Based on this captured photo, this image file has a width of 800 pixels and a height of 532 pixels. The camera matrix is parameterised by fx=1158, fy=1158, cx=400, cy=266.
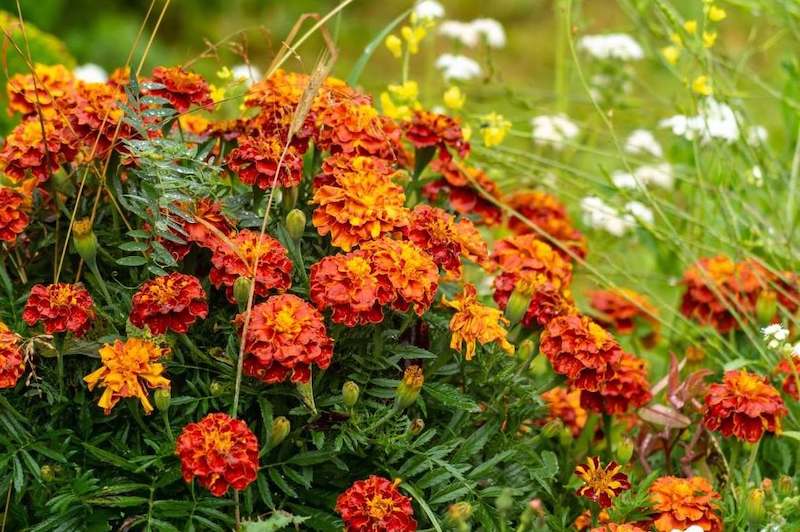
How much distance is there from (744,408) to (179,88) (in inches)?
37.9

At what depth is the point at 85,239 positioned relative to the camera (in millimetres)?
1568

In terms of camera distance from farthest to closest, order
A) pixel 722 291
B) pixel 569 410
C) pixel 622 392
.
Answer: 1. pixel 722 291
2. pixel 569 410
3. pixel 622 392

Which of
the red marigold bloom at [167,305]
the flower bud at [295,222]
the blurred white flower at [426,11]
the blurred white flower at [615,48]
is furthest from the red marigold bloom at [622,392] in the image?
the blurred white flower at [615,48]

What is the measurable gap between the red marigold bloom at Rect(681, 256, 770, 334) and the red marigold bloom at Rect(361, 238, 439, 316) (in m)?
0.84

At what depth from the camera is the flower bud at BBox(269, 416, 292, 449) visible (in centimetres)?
148

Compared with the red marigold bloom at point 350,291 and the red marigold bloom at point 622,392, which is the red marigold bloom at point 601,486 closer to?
the red marigold bloom at point 622,392

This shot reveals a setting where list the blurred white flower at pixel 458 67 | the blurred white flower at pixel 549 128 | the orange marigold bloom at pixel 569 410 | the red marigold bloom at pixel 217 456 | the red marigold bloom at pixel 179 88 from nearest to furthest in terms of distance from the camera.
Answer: the red marigold bloom at pixel 217 456
the red marigold bloom at pixel 179 88
the orange marigold bloom at pixel 569 410
the blurred white flower at pixel 458 67
the blurred white flower at pixel 549 128

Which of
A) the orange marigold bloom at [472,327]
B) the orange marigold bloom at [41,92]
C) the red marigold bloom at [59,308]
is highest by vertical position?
the orange marigold bloom at [41,92]

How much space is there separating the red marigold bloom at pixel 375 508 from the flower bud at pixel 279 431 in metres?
0.11

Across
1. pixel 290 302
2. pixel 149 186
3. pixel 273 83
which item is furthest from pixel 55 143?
pixel 290 302

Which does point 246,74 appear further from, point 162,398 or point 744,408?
point 744,408

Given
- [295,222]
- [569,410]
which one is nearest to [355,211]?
[295,222]

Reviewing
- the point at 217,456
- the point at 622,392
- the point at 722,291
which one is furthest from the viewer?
the point at 722,291

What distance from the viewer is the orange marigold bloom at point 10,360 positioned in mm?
1464
